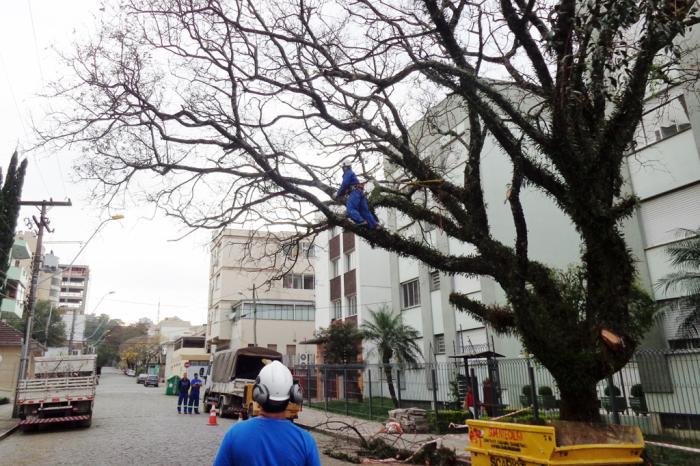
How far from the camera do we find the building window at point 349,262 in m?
32.9

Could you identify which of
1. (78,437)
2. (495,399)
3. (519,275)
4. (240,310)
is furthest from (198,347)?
(519,275)

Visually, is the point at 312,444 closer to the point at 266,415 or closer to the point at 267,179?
the point at 266,415

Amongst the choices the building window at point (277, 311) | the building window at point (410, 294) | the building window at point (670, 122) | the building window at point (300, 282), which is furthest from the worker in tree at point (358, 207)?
the building window at point (300, 282)

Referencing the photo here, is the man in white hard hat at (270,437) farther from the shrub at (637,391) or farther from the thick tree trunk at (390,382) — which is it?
the thick tree trunk at (390,382)

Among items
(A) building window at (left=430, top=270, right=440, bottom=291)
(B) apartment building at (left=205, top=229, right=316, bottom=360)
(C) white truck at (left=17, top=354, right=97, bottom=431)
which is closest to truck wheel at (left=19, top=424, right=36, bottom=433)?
(C) white truck at (left=17, top=354, right=97, bottom=431)

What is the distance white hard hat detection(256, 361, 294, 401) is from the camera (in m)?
2.76

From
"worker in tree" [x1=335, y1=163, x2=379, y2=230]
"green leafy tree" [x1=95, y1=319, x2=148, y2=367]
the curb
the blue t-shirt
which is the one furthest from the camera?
"green leafy tree" [x1=95, y1=319, x2=148, y2=367]

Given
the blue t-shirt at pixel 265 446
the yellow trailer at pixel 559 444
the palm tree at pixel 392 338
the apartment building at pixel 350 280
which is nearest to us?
the blue t-shirt at pixel 265 446

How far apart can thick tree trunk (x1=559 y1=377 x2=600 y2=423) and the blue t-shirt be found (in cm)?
592

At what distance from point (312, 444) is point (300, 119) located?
10.1 m

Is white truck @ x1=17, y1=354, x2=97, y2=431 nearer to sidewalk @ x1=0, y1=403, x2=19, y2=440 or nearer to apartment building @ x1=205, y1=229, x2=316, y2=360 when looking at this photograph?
sidewalk @ x1=0, y1=403, x2=19, y2=440

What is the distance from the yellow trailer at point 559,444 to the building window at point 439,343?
1589 cm

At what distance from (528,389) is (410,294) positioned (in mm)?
12858

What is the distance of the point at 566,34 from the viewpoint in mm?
7801
